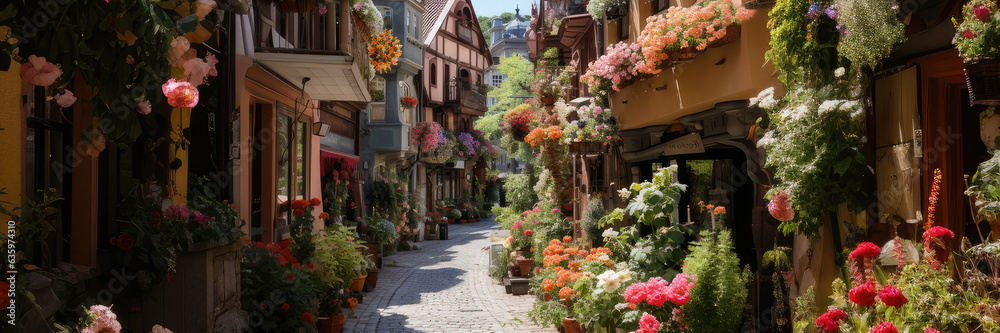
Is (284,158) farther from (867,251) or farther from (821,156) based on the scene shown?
(867,251)

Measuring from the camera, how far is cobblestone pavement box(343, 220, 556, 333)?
9773 mm

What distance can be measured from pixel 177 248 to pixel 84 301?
0.72 meters

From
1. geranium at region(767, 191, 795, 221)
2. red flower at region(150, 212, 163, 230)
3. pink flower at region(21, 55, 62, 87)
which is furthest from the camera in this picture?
geranium at region(767, 191, 795, 221)

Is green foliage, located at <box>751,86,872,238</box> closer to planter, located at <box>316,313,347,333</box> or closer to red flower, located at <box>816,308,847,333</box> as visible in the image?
red flower, located at <box>816,308,847,333</box>

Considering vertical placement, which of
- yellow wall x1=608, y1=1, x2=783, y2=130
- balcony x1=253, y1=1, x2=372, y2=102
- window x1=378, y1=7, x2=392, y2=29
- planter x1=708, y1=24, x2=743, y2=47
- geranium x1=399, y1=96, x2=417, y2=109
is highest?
window x1=378, y1=7, x2=392, y2=29

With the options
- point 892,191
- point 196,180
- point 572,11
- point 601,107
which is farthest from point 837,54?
point 572,11

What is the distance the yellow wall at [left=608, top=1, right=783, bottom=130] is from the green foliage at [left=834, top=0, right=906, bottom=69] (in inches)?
69.7

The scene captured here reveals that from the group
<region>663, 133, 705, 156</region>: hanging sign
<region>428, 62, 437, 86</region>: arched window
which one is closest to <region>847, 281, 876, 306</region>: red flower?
<region>663, 133, 705, 156</region>: hanging sign

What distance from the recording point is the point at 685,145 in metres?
9.20

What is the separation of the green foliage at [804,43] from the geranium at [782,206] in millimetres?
846

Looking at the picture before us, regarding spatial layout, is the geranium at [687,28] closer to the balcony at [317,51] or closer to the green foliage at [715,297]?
the green foliage at [715,297]

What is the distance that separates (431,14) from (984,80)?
29.3 meters

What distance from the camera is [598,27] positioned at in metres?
12.2

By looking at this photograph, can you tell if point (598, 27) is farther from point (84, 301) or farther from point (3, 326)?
point (3, 326)
